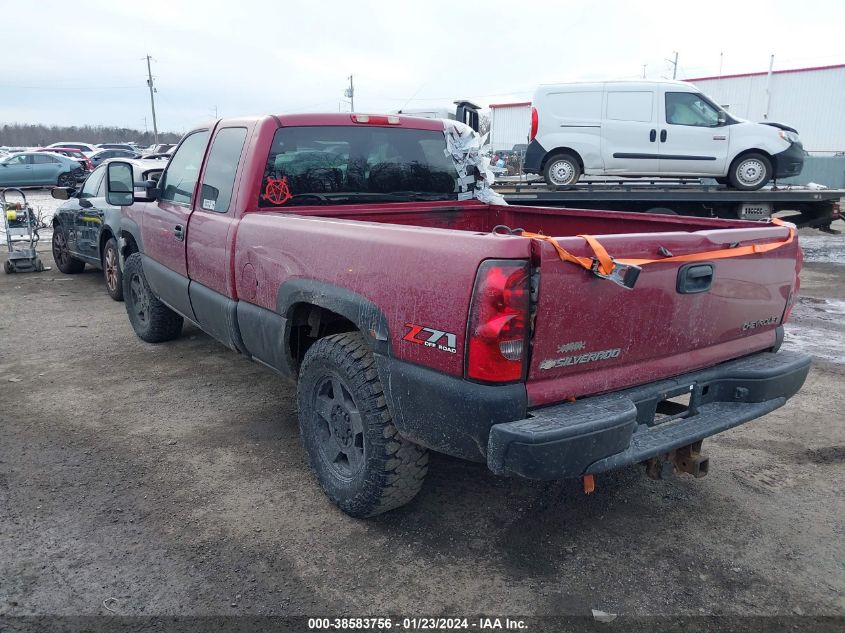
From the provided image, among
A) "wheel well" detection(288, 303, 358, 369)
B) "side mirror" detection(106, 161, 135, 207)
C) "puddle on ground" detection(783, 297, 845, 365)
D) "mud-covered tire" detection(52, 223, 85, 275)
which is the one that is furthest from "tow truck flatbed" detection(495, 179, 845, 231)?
"wheel well" detection(288, 303, 358, 369)

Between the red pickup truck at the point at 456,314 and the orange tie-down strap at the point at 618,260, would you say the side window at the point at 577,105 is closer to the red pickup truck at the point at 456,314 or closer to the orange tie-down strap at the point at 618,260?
the red pickup truck at the point at 456,314

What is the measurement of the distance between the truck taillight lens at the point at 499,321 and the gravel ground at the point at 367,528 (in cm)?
98

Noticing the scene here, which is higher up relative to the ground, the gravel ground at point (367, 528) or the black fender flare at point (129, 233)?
the black fender flare at point (129, 233)

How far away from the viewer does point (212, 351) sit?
5.95 meters

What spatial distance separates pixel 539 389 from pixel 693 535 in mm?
1287

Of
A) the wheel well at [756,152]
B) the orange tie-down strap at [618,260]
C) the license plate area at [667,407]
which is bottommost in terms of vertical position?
the license plate area at [667,407]

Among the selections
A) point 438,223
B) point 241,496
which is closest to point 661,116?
point 438,223

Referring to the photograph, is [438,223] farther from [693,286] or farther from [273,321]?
[693,286]

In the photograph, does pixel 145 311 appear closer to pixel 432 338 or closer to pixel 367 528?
pixel 367 528

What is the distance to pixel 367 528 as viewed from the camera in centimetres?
316

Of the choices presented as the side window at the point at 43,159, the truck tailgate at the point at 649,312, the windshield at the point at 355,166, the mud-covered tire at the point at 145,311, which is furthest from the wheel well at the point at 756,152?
the side window at the point at 43,159

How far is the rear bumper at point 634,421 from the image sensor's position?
235cm

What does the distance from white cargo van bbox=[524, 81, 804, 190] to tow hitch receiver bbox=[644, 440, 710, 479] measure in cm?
844

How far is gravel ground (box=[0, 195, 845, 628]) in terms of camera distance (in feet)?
8.75
